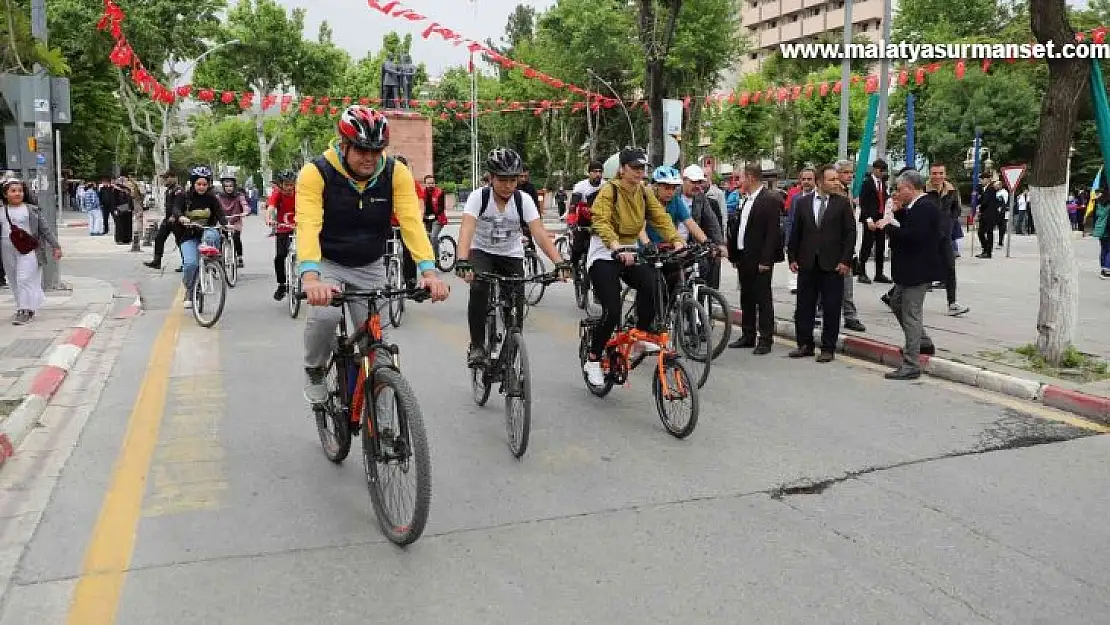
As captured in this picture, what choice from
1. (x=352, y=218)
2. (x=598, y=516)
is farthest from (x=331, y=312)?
(x=598, y=516)

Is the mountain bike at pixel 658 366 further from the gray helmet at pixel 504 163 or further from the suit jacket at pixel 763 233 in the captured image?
the suit jacket at pixel 763 233

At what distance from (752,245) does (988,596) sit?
603 centimetres

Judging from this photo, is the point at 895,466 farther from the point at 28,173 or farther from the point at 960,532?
the point at 28,173

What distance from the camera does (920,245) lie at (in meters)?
8.07

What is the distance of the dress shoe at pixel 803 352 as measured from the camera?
923 cm

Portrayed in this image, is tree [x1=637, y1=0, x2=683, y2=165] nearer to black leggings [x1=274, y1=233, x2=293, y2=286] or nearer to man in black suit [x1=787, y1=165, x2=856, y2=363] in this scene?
black leggings [x1=274, y1=233, x2=293, y2=286]

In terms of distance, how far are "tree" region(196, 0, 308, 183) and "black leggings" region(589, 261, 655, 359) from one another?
152 feet

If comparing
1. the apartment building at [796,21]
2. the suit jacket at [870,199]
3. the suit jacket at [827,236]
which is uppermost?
the apartment building at [796,21]

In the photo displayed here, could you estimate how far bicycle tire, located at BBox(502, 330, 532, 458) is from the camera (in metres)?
5.64

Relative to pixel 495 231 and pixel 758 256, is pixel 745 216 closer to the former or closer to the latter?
pixel 758 256

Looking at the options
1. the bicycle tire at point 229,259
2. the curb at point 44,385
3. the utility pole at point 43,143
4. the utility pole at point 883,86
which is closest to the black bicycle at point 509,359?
the curb at point 44,385

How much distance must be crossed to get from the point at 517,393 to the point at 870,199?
915 centimetres

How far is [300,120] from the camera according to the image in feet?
222

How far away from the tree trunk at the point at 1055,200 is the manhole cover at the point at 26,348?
9062mm
